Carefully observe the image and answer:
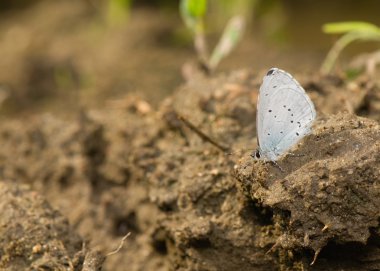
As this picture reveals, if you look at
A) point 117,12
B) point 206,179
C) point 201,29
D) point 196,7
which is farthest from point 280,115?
point 117,12

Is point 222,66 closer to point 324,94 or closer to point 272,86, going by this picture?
point 324,94

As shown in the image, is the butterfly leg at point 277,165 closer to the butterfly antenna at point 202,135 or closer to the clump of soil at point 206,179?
the clump of soil at point 206,179

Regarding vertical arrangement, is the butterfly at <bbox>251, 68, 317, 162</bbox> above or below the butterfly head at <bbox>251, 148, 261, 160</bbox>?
above

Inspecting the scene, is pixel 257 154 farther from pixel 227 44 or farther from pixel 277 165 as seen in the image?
pixel 227 44

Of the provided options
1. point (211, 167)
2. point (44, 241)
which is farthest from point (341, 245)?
point (44, 241)

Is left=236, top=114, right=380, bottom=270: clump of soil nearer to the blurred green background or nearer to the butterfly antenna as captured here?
the butterfly antenna

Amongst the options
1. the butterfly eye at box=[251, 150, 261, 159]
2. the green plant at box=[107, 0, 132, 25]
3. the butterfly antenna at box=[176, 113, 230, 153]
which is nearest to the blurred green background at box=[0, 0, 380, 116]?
the green plant at box=[107, 0, 132, 25]

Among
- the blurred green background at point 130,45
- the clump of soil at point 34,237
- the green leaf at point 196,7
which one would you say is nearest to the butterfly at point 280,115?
the clump of soil at point 34,237
